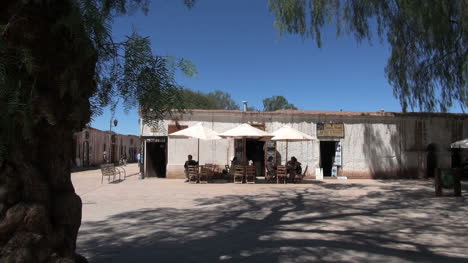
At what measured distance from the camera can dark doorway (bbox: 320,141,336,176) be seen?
20.7m

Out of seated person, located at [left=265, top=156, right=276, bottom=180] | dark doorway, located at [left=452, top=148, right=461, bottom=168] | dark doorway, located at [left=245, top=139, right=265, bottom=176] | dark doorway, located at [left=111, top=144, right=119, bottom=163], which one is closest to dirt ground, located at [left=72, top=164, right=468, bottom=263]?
seated person, located at [left=265, top=156, right=276, bottom=180]

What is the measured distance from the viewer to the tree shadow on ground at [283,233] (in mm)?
5020

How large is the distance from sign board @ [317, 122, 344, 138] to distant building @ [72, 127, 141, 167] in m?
15.4

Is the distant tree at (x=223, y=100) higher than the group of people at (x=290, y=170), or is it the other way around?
the distant tree at (x=223, y=100)

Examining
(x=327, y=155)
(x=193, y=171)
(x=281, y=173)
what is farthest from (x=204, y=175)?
(x=327, y=155)

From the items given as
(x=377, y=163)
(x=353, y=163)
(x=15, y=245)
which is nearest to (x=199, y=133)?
(x=353, y=163)

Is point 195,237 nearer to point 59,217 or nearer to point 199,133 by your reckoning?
point 59,217

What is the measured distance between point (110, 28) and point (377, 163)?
18917 millimetres

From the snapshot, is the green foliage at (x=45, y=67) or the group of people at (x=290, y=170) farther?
the group of people at (x=290, y=170)

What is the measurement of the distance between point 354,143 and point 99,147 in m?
25.2

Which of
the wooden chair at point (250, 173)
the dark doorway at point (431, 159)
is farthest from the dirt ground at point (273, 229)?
the dark doorway at point (431, 159)

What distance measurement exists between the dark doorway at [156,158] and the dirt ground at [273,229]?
747 centimetres

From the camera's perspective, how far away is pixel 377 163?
19.6 metres

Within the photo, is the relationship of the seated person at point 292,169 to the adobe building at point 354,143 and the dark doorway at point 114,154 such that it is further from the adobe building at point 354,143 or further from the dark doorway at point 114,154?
the dark doorway at point 114,154
